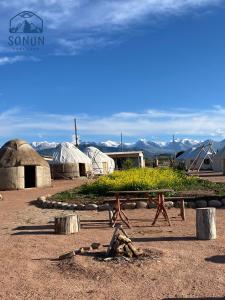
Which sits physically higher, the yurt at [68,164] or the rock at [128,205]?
the yurt at [68,164]

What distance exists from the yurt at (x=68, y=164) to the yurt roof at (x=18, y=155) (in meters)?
8.47

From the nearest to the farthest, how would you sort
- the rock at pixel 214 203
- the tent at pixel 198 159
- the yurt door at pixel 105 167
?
the rock at pixel 214 203 → the yurt door at pixel 105 167 → the tent at pixel 198 159

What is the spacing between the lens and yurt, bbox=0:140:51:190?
29.0 meters

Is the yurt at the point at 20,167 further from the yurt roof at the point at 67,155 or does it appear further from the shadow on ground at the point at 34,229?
the shadow on ground at the point at 34,229

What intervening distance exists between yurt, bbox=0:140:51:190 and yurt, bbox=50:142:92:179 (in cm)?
771

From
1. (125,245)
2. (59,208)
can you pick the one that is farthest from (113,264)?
(59,208)

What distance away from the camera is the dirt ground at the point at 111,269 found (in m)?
6.86

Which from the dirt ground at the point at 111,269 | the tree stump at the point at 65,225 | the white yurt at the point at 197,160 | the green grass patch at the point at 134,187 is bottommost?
the dirt ground at the point at 111,269

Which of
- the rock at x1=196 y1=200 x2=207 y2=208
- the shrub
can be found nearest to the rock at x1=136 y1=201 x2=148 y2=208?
the rock at x1=196 y1=200 x2=207 y2=208

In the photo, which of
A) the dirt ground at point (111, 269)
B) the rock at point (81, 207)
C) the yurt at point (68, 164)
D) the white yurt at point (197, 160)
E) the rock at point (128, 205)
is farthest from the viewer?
the white yurt at point (197, 160)

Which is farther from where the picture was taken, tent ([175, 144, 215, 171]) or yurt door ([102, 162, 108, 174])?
tent ([175, 144, 215, 171])

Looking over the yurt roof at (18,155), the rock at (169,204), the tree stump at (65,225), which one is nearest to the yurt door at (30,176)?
the yurt roof at (18,155)

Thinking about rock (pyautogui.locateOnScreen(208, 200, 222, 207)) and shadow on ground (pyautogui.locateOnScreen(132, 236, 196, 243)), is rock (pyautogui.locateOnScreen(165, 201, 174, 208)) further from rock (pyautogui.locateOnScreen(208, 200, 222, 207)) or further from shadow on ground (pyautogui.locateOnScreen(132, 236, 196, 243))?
shadow on ground (pyautogui.locateOnScreen(132, 236, 196, 243))

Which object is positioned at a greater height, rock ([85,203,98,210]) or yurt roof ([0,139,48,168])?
yurt roof ([0,139,48,168])
